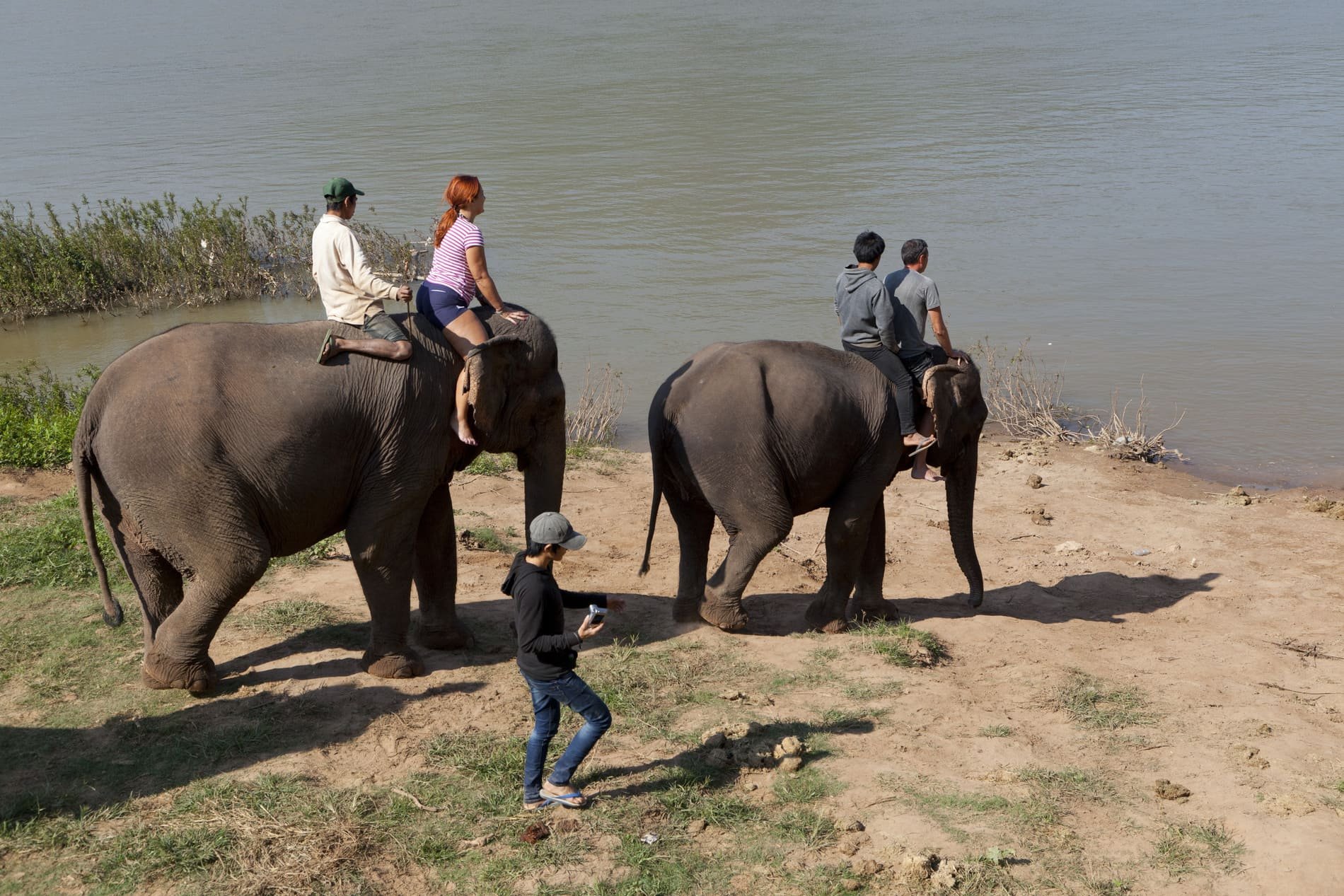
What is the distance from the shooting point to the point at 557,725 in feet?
17.8

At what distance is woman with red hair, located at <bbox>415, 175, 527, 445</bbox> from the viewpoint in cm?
693

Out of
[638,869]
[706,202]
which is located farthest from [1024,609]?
[706,202]

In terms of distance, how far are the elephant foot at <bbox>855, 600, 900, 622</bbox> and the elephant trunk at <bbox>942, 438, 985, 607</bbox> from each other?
64 cm

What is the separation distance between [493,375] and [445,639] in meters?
1.61

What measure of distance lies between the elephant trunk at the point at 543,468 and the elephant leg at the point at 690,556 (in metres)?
0.88

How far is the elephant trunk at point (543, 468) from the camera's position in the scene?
7492 millimetres

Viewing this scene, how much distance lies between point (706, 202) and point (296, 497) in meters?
20.2

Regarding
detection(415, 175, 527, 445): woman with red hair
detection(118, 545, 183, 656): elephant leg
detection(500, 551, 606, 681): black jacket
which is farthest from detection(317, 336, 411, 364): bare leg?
detection(500, 551, 606, 681): black jacket

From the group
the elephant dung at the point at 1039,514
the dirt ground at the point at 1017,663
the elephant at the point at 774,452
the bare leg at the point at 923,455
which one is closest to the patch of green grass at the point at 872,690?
the dirt ground at the point at 1017,663

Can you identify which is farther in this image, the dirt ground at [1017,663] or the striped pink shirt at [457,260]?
the striped pink shirt at [457,260]

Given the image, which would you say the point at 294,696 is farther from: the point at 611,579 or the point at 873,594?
the point at 873,594

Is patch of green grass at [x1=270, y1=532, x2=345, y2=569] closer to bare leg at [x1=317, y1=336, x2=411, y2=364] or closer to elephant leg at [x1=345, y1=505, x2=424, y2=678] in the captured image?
elephant leg at [x1=345, y1=505, x2=424, y2=678]

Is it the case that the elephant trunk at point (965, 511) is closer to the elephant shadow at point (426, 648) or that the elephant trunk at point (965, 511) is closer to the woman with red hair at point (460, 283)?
the elephant shadow at point (426, 648)

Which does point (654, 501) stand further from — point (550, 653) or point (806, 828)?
point (806, 828)
